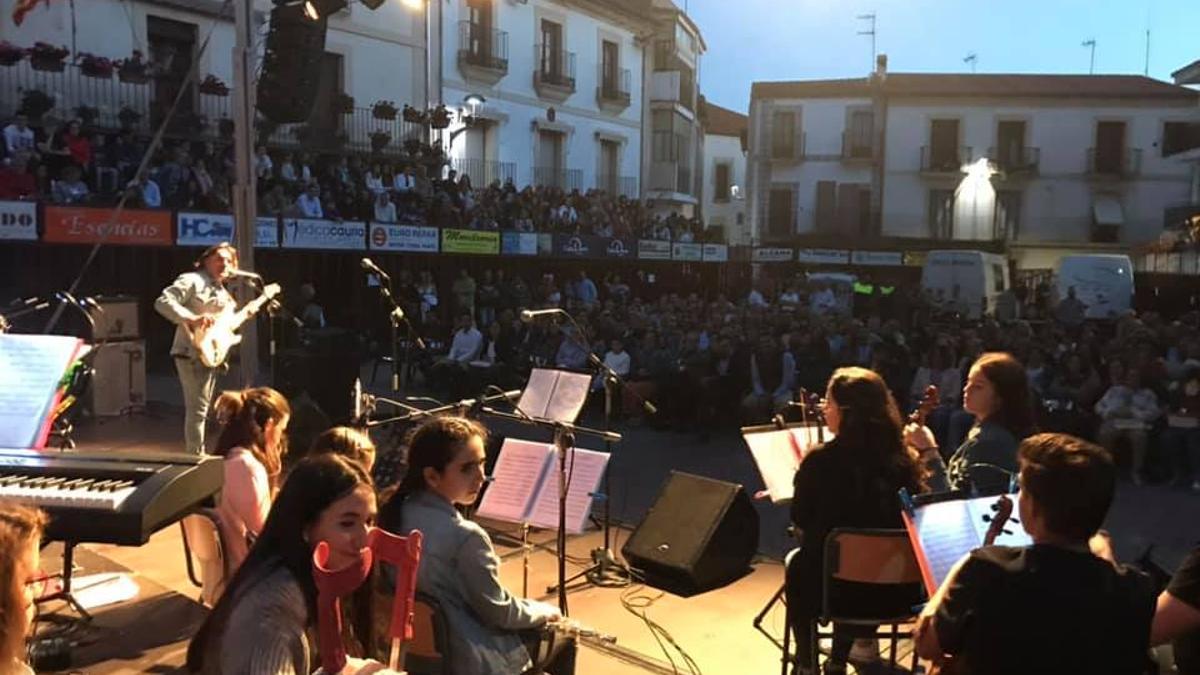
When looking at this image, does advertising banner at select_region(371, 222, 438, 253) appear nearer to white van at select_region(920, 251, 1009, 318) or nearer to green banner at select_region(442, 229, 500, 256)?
green banner at select_region(442, 229, 500, 256)

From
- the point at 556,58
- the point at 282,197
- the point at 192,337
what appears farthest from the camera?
the point at 556,58

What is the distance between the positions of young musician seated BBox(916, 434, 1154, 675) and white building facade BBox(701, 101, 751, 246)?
3872cm

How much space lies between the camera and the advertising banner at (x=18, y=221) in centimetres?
1011

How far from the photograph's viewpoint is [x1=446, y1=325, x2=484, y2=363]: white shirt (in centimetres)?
1124

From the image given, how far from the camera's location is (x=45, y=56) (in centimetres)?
1276

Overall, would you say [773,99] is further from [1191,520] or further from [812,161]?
[1191,520]

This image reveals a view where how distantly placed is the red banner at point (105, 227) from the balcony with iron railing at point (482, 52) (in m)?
10.9

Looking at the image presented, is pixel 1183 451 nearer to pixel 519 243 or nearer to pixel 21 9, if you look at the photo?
pixel 519 243

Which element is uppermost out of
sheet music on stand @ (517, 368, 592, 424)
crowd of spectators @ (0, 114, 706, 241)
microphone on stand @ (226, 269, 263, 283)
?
crowd of spectators @ (0, 114, 706, 241)

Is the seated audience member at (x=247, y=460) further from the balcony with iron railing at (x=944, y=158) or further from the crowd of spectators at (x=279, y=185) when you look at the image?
the balcony with iron railing at (x=944, y=158)

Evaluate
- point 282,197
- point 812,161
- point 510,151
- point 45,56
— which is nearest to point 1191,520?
point 282,197

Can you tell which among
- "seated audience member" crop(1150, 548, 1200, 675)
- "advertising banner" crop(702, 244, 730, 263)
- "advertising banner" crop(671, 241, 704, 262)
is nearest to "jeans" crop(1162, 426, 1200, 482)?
"seated audience member" crop(1150, 548, 1200, 675)

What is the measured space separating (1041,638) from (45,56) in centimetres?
1410

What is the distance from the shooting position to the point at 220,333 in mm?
6762
